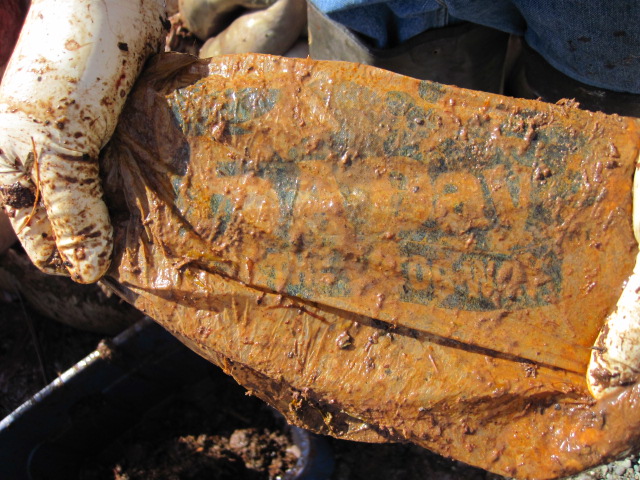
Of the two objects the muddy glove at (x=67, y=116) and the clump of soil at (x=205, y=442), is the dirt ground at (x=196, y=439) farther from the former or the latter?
the muddy glove at (x=67, y=116)

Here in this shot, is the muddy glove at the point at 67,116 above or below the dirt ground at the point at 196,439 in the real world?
above

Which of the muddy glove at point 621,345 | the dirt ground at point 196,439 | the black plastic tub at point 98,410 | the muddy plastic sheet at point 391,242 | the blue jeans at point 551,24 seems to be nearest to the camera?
the muddy glove at point 621,345

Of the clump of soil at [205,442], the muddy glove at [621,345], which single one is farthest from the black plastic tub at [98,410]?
the muddy glove at [621,345]

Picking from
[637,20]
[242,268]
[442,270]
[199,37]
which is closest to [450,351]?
[442,270]

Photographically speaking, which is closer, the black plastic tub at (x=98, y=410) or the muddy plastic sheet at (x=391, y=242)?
the muddy plastic sheet at (x=391, y=242)

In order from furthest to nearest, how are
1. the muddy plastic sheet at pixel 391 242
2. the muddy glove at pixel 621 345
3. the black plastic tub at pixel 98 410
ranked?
the black plastic tub at pixel 98 410
the muddy plastic sheet at pixel 391 242
the muddy glove at pixel 621 345

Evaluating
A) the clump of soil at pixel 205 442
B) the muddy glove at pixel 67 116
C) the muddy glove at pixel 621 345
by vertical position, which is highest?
the muddy glove at pixel 67 116

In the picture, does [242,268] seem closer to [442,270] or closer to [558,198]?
[442,270]

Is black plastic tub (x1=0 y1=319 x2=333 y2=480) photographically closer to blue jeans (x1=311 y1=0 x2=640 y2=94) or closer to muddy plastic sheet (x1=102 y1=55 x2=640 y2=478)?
muddy plastic sheet (x1=102 y1=55 x2=640 y2=478)
